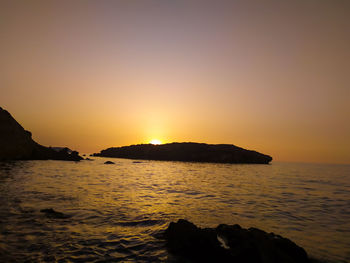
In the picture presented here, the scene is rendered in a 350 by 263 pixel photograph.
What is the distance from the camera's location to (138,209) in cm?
1455

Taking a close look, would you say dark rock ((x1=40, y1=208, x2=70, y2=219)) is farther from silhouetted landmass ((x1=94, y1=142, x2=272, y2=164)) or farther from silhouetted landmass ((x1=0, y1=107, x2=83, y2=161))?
silhouetted landmass ((x1=94, y1=142, x2=272, y2=164))

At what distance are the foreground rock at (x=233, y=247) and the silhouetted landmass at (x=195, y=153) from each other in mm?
136028

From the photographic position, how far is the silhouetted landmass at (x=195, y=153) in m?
142

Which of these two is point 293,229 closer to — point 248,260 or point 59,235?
point 248,260

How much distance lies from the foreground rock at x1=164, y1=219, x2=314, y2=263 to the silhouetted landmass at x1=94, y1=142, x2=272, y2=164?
136m

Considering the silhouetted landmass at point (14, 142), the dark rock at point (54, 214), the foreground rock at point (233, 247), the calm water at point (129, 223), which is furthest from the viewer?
the silhouetted landmass at point (14, 142)

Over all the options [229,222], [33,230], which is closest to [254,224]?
[229,222]

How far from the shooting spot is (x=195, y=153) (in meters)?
Result: 157

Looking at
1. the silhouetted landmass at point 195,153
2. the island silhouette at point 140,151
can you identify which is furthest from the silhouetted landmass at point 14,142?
the silhouetted landmass at point 195,153

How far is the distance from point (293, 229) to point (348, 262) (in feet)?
11.7

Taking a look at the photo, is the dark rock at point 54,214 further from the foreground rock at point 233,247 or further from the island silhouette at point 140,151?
the island silhouette at point 140,151

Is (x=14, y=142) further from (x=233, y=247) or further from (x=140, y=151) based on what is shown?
(x=140, y=151)

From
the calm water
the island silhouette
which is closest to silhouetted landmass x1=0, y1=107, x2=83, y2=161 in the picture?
the island silhouette

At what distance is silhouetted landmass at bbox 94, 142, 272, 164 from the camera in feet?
465
